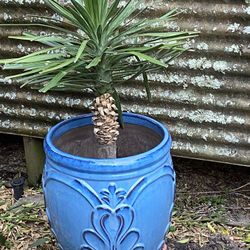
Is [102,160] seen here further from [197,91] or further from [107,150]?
[197,91]

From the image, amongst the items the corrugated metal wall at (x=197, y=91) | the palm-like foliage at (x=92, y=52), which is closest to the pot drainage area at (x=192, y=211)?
the corrugated metal wall at (x=197, y=91)

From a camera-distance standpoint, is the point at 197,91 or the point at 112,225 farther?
the point at 197,91

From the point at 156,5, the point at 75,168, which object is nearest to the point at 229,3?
the point at 156,5

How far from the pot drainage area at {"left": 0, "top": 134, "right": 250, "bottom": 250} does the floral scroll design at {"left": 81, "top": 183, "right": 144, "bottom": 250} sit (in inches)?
22.4

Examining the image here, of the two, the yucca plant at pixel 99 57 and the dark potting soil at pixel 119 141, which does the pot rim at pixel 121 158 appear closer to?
the dark potting soil at pixel 119 141

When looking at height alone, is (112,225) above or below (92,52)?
below

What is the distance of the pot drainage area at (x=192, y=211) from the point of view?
2828mm

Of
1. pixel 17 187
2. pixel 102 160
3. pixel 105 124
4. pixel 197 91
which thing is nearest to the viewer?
pixel 102 160

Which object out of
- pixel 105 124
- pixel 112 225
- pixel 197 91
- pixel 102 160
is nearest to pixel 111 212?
pixel 112 225

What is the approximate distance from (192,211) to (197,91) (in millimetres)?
634

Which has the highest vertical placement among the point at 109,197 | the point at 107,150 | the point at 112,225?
the point at 107,150

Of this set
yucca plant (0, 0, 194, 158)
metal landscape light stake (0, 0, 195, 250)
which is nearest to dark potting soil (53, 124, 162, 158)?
metal landscape light stake (0, 0, 195, 250)

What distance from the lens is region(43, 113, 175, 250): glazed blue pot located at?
2.12 meters

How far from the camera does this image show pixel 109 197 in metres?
2.13
